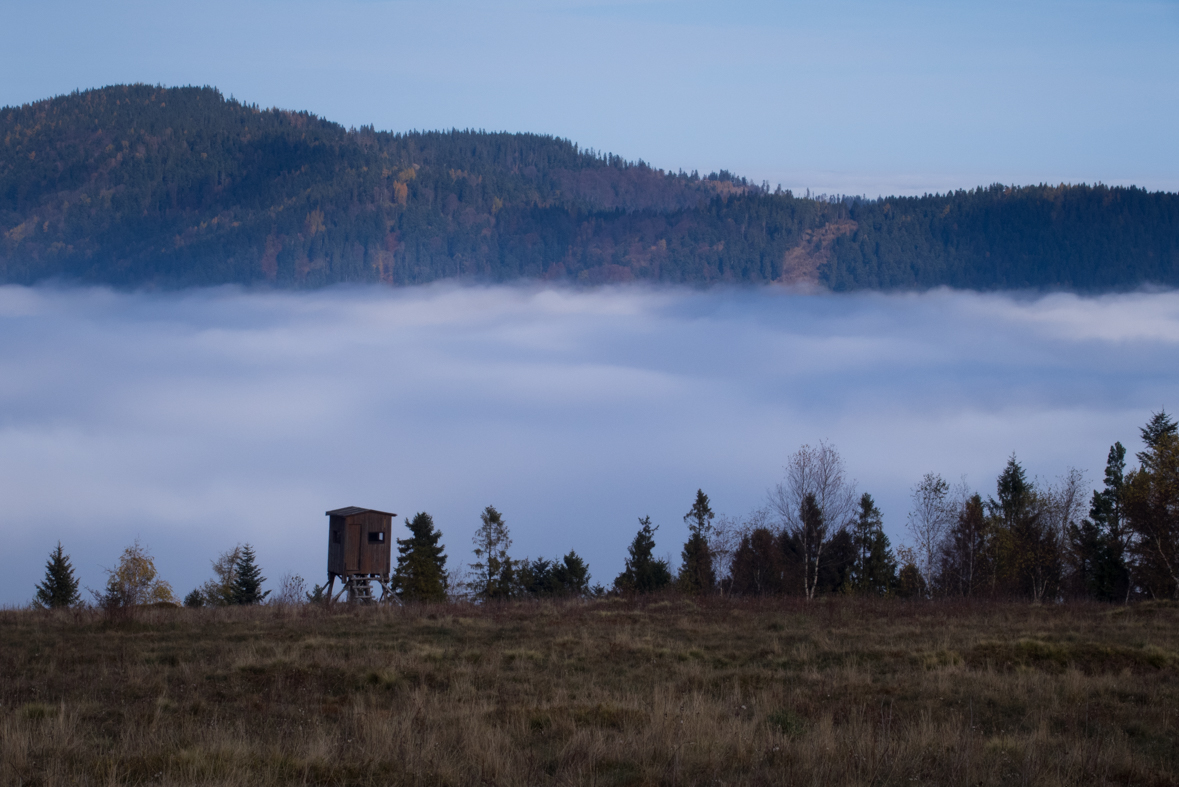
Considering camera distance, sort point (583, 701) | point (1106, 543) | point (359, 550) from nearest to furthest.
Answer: point (583, 701)
point (359, 550)
point (1106, 543)

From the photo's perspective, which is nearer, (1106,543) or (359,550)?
(359,550)

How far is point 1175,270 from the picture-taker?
633 ft

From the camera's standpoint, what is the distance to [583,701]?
11172 mm

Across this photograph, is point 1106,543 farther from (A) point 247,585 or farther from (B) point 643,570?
(A) point 247,585

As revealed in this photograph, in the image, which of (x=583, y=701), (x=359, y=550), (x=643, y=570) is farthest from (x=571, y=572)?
(x=583, y=701)

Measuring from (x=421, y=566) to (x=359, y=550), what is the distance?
57.5ft

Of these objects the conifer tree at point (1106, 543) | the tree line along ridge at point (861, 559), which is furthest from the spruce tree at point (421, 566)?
the conifer tree at point (1106, 543)

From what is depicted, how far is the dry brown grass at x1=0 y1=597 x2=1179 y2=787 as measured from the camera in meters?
7.49

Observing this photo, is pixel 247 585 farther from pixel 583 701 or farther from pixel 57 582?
pixel 583 701

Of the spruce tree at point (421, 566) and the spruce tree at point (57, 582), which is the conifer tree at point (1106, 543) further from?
the spruce tree at point (57, 582)

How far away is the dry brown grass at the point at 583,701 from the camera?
7.49 metres

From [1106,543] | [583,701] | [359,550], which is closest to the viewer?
[583,701]

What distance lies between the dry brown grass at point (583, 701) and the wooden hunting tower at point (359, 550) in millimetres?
12697

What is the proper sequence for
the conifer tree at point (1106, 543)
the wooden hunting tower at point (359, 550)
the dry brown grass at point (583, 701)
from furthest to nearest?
the conifer tree at point (1106, 543) → the wooden hunting tower at point (359, 550) → the dry brown grass at point (583, 701)
